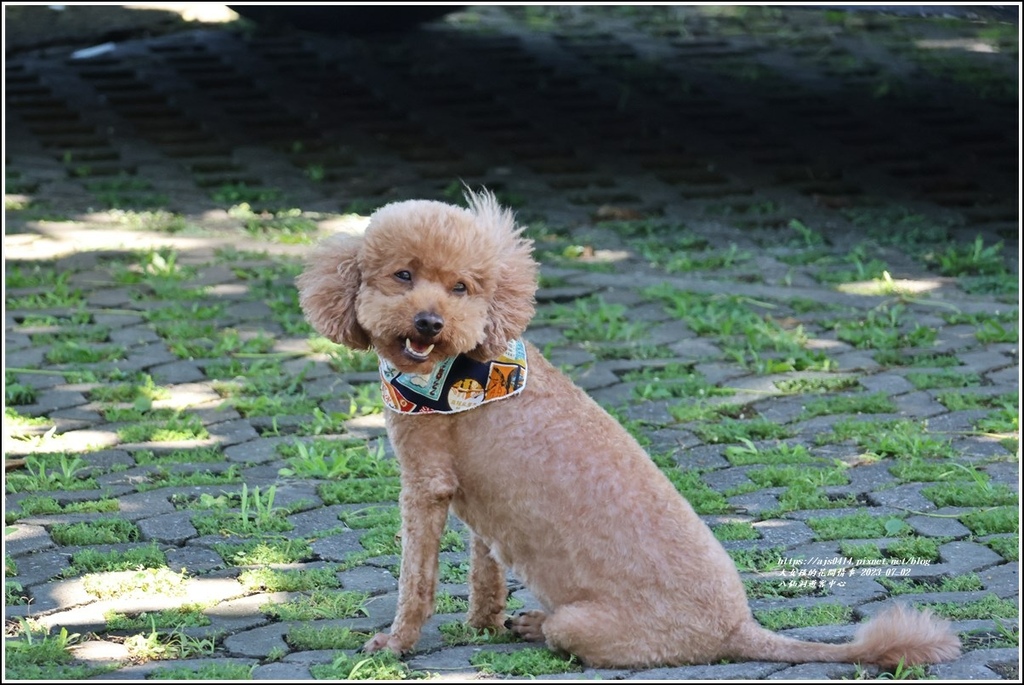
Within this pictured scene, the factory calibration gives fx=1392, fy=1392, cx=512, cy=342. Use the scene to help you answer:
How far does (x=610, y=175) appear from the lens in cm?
977

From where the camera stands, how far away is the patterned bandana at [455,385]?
11.8ft

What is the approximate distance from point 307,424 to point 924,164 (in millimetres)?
5942

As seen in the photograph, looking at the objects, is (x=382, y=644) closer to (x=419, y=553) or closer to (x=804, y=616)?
(x=419, y=553)

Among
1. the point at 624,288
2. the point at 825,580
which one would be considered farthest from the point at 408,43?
the point at 825,580

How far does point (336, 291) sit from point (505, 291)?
430 mm

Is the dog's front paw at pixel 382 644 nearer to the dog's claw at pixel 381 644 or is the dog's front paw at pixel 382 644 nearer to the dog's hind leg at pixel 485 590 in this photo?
the dog's claw at pixel 381 644

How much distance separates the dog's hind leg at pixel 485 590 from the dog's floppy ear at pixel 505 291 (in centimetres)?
59

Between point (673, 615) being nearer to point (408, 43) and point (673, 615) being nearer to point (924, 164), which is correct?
point (924, 164)

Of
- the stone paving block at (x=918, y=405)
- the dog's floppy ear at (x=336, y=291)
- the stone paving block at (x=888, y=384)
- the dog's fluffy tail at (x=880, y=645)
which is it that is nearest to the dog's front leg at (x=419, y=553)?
the dog's floppy ear at (x=336, y=291)

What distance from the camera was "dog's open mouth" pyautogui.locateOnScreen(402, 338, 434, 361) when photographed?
341 centimetres

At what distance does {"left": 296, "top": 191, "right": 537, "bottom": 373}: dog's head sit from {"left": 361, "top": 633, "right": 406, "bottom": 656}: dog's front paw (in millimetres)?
710

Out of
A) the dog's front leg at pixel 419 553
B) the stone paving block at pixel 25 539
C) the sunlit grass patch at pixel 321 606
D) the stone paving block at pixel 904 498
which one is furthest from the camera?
the stone paving block at pixel 904 498

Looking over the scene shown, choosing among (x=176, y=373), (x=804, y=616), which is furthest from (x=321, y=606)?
(x=176, y=373)

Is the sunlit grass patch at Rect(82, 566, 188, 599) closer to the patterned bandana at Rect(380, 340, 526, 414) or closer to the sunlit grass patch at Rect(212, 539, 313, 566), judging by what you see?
the sunlit grass patch at Rect(212, 539, 313, 566)
